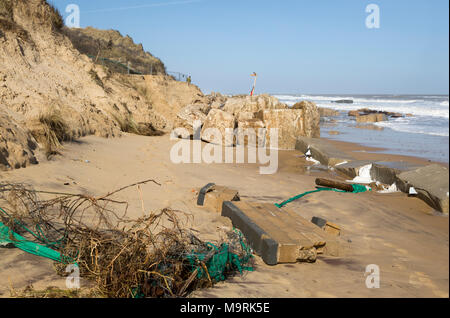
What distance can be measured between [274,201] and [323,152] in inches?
165

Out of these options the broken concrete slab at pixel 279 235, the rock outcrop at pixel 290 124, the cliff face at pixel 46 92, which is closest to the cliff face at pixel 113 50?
the cliff face at pixel 46 92

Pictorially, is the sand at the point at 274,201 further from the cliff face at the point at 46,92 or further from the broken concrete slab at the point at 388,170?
the broken concrete slab at the point at 388,170

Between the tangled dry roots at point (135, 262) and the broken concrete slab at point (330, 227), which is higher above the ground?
the tangled dry roots at point (135, 262)

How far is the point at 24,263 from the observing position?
256cm

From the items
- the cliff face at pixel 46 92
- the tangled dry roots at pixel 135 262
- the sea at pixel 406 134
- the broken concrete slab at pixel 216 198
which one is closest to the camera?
the tangled dry roots at pixel 135 262

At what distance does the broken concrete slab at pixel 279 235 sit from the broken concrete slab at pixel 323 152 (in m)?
4.66

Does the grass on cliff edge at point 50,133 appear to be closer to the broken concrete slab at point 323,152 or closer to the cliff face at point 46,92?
the cliff face at point 46,92

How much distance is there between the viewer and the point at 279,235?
331 centimetres

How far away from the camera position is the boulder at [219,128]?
36.6ft

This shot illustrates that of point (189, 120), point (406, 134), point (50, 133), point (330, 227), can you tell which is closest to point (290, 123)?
point (189, 120)

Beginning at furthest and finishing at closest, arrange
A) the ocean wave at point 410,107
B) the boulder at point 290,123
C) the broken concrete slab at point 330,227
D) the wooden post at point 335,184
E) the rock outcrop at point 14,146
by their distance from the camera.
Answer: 1. the ocean wave at point 410,107
2. the boulder at point 290,123
3. the wooden post at point 335,184
4. the rock outcrop at point 14,146
5. the broken concrete slab at point 330,227

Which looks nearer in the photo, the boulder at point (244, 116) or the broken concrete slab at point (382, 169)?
the broken concrete slab at point (382, 169)

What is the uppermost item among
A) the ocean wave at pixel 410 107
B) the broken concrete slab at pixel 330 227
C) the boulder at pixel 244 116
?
the ocean wave at pixel 410 107
